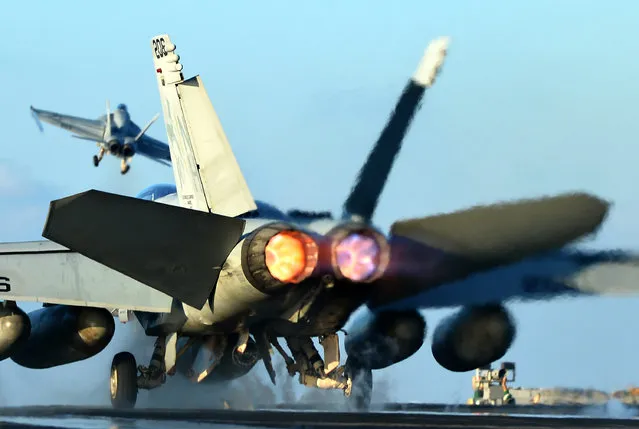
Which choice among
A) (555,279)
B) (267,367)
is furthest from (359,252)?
(267,367)

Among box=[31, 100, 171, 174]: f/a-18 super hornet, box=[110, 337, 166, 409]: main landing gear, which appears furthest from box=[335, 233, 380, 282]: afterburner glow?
box=[31, 100, 171, 174]: f/a-18 super hornet

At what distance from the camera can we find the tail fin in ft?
66.2

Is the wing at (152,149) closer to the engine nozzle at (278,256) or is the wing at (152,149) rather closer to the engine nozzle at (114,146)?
the engine nozzle at (114,146)

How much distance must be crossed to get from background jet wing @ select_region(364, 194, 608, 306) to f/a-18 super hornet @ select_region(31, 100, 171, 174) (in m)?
56.0

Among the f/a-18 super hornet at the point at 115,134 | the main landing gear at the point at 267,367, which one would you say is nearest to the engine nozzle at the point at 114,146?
the f/a-18 super hornet at the point at 115,134

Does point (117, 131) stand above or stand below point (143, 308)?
above

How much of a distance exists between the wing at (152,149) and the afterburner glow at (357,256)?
6062cm

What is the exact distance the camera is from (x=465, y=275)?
61.8ft

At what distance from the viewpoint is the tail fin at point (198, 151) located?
20.2 meters

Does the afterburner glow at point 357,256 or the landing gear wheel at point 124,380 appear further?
the landing gear wheel at point 124,380

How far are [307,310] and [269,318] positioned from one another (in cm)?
108

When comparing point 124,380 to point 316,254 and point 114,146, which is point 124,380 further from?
point 114,146

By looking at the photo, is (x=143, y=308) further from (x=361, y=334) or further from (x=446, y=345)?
(x=446, y=345)

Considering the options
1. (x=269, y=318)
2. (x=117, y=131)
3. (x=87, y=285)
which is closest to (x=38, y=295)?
(x=87, y=285)
